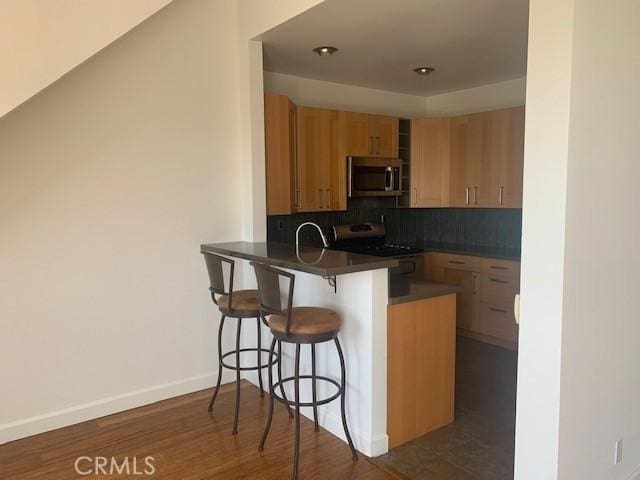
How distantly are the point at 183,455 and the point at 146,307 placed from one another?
3.54 ft

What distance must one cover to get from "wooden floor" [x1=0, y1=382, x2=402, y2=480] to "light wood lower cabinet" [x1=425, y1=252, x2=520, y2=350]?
2.36 meters

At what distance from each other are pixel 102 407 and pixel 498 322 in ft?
11.3

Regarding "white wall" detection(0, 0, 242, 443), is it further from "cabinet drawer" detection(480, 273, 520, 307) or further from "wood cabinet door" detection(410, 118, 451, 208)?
"cabinet drawer" detection(480, 273, 520, 307)

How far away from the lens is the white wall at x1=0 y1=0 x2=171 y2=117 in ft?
7.88

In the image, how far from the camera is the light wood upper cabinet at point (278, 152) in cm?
384

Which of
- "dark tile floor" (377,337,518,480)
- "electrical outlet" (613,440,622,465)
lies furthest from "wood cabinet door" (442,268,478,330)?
"electrical outlet" (613,440,622,465)

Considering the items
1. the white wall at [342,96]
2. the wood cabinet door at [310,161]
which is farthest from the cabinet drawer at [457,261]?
the white wall at [342,96]

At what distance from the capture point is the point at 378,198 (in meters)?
5.36

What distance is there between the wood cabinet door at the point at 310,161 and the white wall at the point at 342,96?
42 centimetres

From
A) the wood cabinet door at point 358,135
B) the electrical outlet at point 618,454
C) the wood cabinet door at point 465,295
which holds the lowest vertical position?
the electrical outlet at point 618,454

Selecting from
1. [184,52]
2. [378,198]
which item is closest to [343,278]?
[184,52]

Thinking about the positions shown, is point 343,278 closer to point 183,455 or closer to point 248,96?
point 183,455

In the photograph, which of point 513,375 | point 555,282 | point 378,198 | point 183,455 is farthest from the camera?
point 378,198

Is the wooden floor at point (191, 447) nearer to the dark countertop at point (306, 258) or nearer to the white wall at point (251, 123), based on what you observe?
the dark countertop at point (306, 258)
